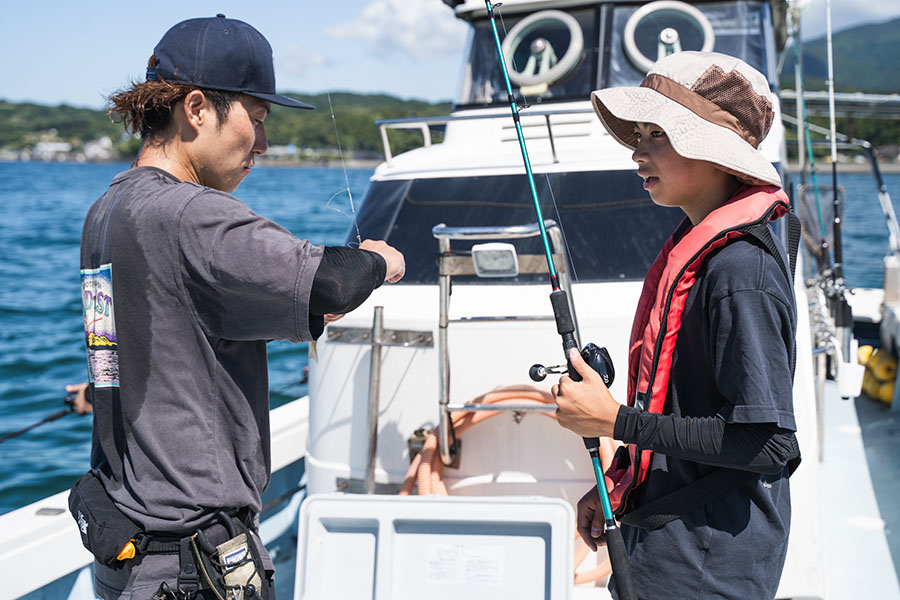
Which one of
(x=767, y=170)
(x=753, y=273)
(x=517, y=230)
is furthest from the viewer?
(x=517, y=230)

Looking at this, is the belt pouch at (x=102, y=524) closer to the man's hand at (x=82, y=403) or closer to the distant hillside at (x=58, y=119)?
the distant hillside at (x=58, y=119)

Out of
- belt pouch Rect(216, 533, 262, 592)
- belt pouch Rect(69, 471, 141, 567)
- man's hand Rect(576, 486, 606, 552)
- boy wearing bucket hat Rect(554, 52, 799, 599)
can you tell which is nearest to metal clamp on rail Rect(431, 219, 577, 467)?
man's hand Rect(576, 486, 606, 552)

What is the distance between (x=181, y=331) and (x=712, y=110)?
4.11 ft

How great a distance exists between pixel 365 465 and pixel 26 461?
5.69 m

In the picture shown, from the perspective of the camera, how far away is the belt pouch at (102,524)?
5.86ft

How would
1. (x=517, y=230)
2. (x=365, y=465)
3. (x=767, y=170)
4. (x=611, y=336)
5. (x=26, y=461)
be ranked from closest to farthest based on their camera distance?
1. (x=767, y=170)
2. (x=517, y=230)
3. (x=611, y=336)
4. (x=365, y=465)
5. (x=26, y=461)

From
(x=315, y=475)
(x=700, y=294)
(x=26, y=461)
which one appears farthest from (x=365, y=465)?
(x=26, y=461)

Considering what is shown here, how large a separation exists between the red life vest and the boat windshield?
10.2ft

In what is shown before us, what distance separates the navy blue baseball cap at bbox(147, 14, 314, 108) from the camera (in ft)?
5.95

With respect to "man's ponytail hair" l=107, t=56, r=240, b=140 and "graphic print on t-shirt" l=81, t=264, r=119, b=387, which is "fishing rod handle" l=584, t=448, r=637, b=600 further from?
"man's ponytail hair" l=107, t=56, r=240, b=140

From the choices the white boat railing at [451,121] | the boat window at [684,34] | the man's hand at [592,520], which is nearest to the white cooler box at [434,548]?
the man's hand at [592,520]

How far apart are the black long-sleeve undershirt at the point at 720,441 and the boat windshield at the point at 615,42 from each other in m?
3.37

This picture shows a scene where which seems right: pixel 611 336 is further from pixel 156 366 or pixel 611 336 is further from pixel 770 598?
pixel 156 366

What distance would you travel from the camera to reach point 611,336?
3.25 metres
